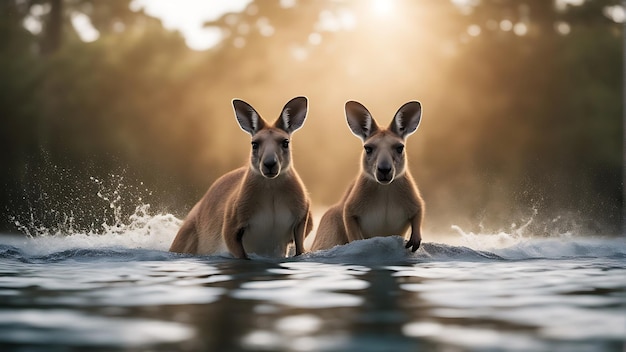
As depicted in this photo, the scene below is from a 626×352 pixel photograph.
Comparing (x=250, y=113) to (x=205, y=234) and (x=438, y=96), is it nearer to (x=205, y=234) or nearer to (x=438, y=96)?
(x=205, y=234)

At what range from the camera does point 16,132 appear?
77.4ft

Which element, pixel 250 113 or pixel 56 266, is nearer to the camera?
pixel 56 266

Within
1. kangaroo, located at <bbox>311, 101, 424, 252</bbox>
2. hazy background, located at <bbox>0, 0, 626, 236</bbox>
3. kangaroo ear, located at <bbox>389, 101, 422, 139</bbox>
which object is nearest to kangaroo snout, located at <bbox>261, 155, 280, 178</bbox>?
kangaroo, located at <bbox>311, 101, 424, 252</bbox>

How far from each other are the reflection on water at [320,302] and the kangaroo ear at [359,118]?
1.23 m

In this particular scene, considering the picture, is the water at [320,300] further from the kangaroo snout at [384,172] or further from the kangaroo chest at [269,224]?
the kangaroo snout at [384,172]

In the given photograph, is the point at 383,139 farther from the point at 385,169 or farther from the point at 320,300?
the point at 320,300

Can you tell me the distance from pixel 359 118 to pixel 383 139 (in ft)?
1.36

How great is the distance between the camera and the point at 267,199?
307 inches

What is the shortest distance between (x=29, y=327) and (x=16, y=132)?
67.3 ft

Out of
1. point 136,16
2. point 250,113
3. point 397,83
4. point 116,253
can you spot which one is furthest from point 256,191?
point 136,16

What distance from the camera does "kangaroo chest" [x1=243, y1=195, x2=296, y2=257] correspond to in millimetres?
7777

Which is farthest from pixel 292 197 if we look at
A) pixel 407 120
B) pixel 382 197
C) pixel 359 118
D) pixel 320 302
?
pixel 320 302

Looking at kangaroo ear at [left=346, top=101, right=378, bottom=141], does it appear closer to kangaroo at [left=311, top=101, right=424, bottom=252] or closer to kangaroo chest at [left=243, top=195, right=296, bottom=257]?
kangaroo at [left=311, top=101, right=424, bottom=252]

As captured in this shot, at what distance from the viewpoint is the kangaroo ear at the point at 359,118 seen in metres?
8.35
